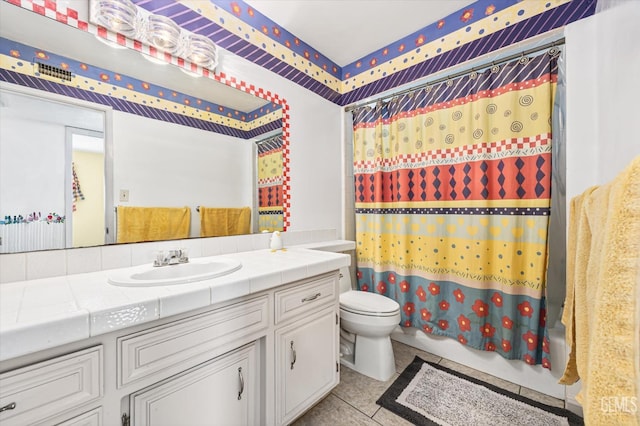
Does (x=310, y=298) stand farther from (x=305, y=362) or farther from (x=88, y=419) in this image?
(x=88, y=419)

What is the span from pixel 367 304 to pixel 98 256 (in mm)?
1512

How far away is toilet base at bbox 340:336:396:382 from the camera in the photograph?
167 cm

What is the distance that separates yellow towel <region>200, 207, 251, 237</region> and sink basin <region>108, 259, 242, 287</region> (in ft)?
0.85

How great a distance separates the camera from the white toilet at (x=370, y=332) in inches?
64.1

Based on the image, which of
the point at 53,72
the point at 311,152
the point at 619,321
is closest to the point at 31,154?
the point at 53,72

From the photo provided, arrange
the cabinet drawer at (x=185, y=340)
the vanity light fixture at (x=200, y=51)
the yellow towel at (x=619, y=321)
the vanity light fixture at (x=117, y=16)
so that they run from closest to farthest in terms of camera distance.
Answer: the yellow towel at (x=619, y=321) → the cabinet drawer at (x=185, y=340) → the vanity light fixture at (x=117, y=16) → the vanity light fixture at (x=200, y=51)

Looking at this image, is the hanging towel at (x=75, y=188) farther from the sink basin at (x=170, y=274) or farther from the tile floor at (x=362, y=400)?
the tile floor at (x=362, y=400)

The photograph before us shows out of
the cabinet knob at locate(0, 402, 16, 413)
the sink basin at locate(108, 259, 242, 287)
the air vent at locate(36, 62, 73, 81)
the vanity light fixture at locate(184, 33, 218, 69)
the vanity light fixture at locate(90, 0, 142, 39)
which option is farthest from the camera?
the vanity light fixture at locate(184, 33, 218, 69)

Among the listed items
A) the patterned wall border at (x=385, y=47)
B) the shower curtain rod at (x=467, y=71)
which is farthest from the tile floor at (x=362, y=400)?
the patterned wall border at (x=385, y=47)

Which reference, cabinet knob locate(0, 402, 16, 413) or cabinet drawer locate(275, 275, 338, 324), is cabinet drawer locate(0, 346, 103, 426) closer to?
cabinet knob locate(0, 402, 16, 413)

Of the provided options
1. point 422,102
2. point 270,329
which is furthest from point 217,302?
point 422,102

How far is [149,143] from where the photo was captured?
4.27 ft

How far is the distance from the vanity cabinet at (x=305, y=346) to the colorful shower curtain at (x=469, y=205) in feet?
2.90

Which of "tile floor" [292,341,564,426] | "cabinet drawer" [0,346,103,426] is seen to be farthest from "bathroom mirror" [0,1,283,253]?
"tile floor" [292,341,564,426]
